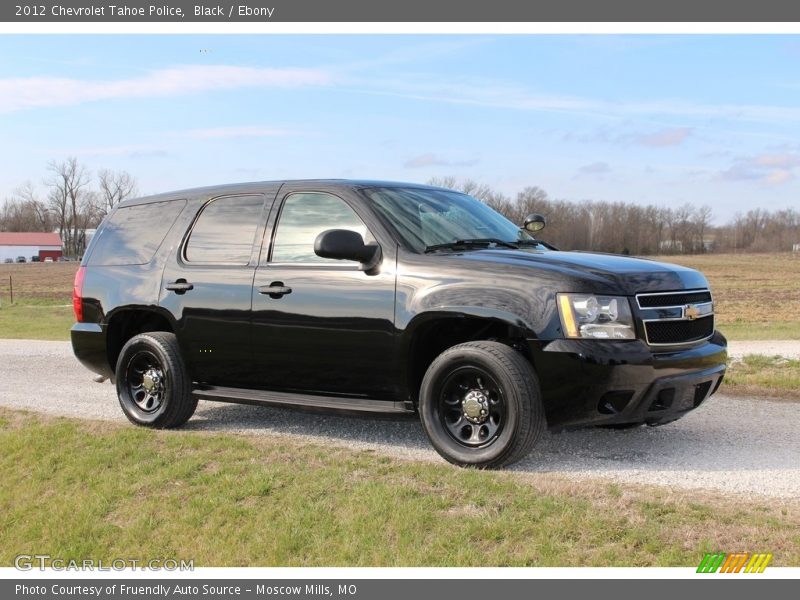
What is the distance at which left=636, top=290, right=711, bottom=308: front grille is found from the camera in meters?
5.52

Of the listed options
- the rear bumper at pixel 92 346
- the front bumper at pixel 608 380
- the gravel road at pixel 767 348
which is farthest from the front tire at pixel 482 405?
the gravel road at pixel 767 348

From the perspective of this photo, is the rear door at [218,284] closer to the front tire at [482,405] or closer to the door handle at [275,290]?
the door handle at [275,290]

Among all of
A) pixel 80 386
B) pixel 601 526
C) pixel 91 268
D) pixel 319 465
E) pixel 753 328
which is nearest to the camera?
pixel 601 526

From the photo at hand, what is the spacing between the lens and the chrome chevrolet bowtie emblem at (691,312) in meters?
5.77

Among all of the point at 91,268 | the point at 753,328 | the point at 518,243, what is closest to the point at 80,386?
the point at 91,268

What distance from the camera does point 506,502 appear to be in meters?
4.86

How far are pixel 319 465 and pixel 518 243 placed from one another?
2.29 meters

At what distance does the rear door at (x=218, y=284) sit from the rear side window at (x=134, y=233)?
35 cm

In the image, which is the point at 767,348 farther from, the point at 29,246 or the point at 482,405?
the point at 29,246

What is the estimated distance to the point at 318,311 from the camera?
6176mm

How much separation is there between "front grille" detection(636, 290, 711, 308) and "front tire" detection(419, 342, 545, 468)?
85 centimetres

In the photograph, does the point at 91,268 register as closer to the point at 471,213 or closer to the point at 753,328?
the point at 471,213

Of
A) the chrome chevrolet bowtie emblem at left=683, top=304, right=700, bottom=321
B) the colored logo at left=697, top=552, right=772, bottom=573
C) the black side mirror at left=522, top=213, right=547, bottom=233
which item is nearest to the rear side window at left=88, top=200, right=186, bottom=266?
the black side mirror at left=522, top=213, right=547, bottom=233

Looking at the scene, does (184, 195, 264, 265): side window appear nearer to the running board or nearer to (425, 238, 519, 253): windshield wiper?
the running board
